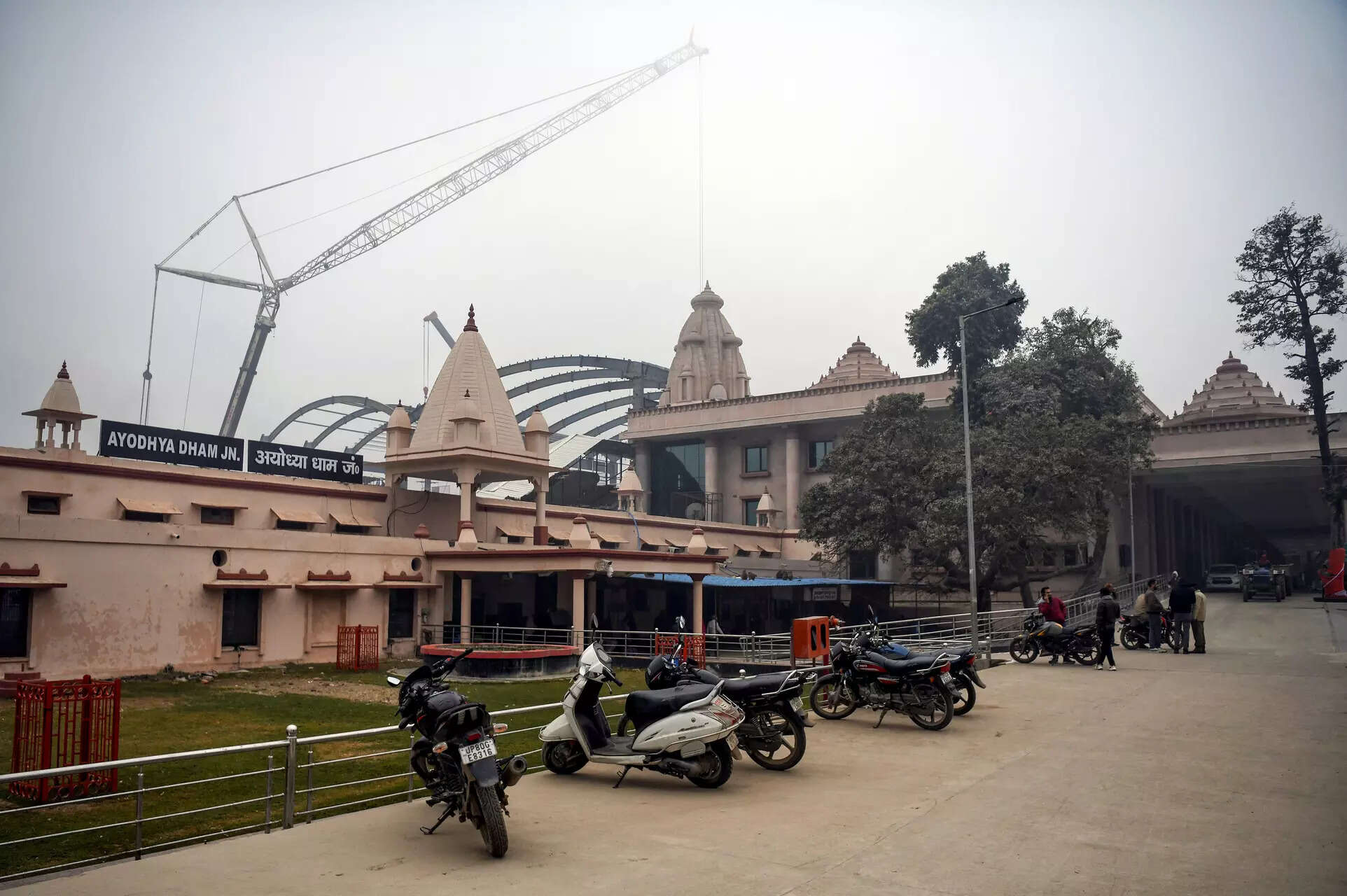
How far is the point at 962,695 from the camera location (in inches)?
544

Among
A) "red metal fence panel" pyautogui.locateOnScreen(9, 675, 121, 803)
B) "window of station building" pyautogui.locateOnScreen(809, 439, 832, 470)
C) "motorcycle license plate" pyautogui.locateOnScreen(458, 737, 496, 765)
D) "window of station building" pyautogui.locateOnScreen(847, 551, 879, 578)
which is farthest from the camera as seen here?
"window of station building" pyautogui.locateOnScreen(809, 439, 832, 470)

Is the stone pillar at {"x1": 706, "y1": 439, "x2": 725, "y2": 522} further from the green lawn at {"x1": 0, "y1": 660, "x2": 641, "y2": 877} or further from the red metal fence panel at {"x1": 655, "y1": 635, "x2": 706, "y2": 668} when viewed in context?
the green lawn at {"x1": 0, "y1": 660, "x2": 641, "y2": 877}

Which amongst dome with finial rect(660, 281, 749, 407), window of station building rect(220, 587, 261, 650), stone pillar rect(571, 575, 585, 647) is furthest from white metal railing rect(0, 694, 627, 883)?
dome with finial rect(660, 281, 749, 407)

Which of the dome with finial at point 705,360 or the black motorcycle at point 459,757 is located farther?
the dome with finial at point 705,360

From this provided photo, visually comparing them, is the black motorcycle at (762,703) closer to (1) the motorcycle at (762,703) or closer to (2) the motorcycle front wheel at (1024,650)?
(1) the motorcycle at (762,703)

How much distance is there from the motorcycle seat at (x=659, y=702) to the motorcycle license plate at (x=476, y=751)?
226 cm

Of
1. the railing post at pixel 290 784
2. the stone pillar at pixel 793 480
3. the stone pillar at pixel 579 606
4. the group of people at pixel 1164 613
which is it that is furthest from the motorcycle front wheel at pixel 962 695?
the stone pillar at pixel 793 480

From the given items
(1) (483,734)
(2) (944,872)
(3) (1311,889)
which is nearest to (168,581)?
(1) (483,734)

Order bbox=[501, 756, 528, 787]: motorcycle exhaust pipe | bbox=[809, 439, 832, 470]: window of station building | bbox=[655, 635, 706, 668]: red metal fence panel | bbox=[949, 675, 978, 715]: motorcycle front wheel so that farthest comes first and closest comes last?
bbox=[809, 439, 832, 470]: window of station building → bbox=[655, 635, 706, 668]: red metal fence panel → bbox=[949, 675, 978, 715]: motorcycle front wheel → bbox=[501, 756, 528, 787]: motorcycle exhaust pipe

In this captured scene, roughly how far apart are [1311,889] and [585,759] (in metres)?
6.13

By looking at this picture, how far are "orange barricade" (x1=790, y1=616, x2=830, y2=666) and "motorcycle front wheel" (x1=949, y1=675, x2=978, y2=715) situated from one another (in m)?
2.28

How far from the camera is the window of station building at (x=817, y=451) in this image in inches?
2225

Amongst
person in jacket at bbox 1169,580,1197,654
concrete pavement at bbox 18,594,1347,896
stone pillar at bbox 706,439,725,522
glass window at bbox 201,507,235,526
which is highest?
stone pillar at bbox 706,439,725,522

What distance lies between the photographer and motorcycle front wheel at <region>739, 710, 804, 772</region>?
10.2 m
